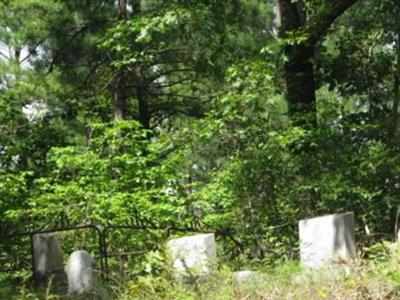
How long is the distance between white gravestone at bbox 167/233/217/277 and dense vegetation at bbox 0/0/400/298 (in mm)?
404

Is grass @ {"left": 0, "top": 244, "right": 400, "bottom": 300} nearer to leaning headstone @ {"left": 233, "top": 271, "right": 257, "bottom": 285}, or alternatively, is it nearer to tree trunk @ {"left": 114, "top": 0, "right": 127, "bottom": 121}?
leaning headstone @ {"left": 233, "top": 271, "right": 257, "bottom": 285}

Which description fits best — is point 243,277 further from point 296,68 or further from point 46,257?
point 296,68

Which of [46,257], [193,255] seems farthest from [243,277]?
[46,257]

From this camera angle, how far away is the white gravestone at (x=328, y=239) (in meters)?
6.55

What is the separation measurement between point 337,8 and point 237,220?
3.53 m

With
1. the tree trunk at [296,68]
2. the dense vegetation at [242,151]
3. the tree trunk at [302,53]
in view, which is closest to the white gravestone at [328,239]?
the dense vegetation at [242,151]

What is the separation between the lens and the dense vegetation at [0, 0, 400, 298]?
941 cm

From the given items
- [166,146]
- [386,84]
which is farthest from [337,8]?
[166,146]

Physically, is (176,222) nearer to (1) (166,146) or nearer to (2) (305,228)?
(1) (166,146)

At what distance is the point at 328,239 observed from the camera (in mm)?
6691

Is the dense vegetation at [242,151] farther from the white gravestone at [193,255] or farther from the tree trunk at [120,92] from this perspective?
the tree trunk at [120,92]

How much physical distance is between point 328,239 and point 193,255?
4.42ft

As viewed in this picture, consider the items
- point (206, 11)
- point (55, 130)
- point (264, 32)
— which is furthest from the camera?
point (264, 32)

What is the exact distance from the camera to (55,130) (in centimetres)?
1316
